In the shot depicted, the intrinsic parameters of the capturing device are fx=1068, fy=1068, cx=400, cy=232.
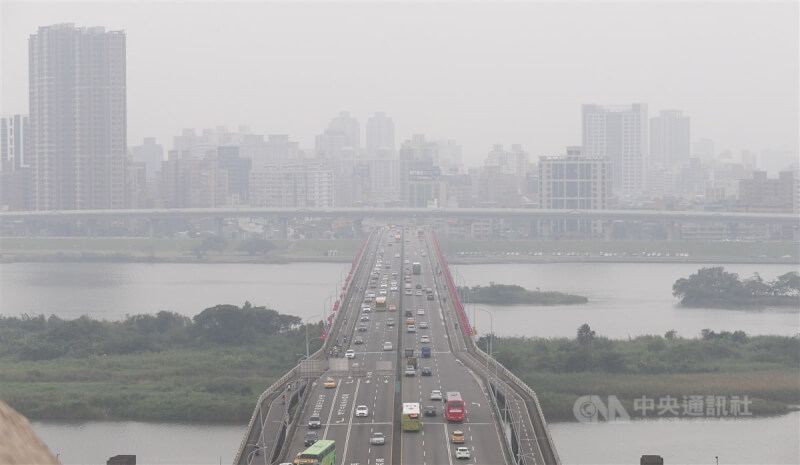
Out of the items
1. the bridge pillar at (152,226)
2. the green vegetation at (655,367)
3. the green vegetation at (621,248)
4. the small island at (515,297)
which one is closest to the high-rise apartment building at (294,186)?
the bridge pillar at (152,226)

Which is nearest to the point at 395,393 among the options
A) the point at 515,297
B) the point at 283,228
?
the point at 515,297

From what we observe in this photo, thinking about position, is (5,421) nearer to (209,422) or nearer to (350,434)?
(350,434)

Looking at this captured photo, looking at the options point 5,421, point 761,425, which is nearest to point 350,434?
point 761,425

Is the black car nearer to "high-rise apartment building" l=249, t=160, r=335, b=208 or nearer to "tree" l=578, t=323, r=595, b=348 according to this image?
"tree" l=578, t=323, r=595, b=348

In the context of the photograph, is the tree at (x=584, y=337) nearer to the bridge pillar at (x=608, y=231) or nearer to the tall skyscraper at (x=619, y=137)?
the bridge pillar at (x=608, y=231)

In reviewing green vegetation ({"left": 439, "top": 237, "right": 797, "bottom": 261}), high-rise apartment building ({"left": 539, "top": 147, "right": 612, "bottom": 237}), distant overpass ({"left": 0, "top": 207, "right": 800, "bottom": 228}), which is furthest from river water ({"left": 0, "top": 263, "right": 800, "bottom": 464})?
high-rise apartment building ({"left": 539, "top": 147, "right": 612, "bottom": 237})
